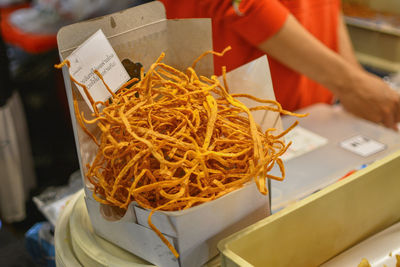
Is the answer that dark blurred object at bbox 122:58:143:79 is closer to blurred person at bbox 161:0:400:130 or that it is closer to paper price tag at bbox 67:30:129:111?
paper price tag at bbox 67:30:129:111

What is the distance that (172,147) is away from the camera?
0.51 m

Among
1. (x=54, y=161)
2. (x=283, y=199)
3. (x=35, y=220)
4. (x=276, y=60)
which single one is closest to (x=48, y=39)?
(x=54, y=161)

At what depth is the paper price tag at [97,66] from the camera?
1.78 ft

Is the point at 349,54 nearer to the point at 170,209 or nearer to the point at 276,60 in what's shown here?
the point at 276,60

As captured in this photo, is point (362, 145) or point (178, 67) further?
point (362, 145)

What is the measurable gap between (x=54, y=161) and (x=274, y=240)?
7.17 ft

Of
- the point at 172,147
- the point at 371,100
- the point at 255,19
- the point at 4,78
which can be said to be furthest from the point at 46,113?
the point at 172,147

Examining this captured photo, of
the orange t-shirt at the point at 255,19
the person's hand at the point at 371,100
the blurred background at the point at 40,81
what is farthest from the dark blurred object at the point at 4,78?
the person's hand at the point at 371,100

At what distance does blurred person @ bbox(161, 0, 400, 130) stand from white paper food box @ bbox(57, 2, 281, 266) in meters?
0.42

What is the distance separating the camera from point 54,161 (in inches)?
99.3

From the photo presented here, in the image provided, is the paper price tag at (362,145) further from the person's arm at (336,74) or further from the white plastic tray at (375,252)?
the white plastic tray at (375,252)

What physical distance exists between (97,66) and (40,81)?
2.19m

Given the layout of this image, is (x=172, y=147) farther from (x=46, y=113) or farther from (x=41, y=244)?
(x=46, y=113)

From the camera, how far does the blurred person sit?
3.74ft
